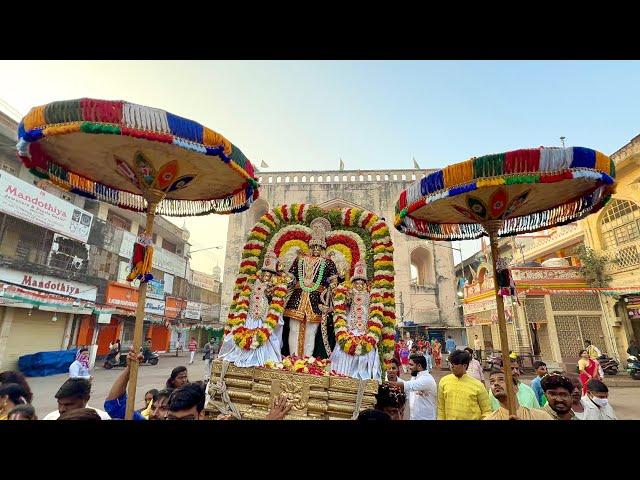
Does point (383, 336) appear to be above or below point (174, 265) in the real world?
below

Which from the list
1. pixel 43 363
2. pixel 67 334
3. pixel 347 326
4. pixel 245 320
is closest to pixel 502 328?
pixel 347 326

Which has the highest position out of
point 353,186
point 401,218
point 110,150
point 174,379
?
point 353,186

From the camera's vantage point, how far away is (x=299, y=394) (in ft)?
17.8

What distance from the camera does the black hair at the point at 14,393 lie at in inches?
132

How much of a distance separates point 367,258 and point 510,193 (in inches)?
119

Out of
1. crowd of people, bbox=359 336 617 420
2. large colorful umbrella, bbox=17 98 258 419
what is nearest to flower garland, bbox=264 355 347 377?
crowd of people, bbox=359 336 617 420

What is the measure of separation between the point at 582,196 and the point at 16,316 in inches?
781

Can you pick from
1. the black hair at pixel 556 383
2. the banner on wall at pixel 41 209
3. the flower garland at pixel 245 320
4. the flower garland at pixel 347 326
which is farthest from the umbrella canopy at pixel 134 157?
the banner on wall at pixel 41 209

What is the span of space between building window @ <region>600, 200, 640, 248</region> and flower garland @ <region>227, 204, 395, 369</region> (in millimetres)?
13189

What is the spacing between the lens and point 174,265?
27125 mm

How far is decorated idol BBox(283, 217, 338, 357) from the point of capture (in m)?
6.72

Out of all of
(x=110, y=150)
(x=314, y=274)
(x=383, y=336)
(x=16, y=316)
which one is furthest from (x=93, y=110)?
(x=16, y=316)

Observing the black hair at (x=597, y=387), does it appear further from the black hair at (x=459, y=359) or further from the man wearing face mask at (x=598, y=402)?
the black hair at (x=459, y=359)

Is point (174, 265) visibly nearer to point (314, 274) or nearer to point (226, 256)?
point (226, 256)
